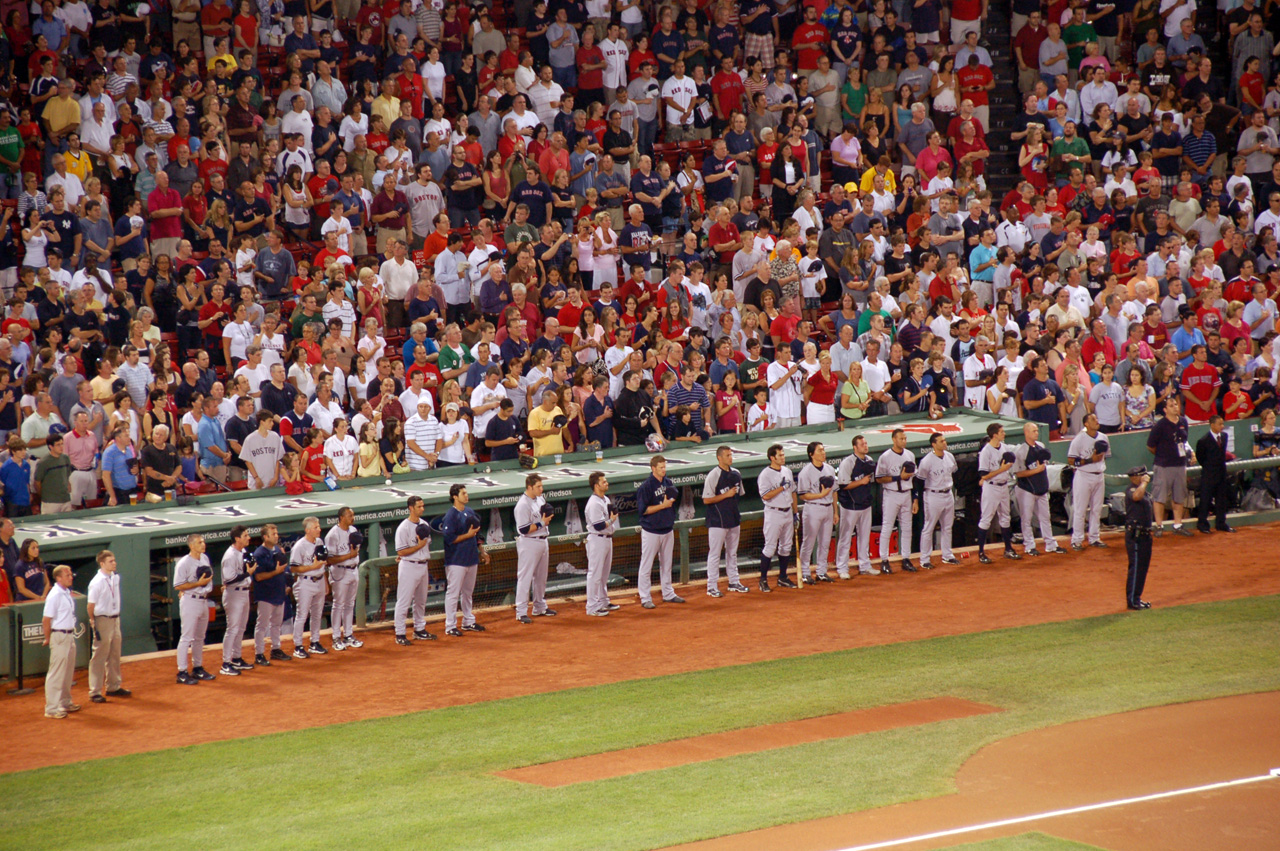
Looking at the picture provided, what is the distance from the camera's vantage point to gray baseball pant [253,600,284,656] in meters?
15.7

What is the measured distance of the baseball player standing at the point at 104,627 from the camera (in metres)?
14.3

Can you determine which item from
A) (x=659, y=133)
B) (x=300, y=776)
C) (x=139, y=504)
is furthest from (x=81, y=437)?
(x=659, y=133)

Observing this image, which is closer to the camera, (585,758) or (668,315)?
(585,758)

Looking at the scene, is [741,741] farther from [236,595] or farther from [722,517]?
[236,595]

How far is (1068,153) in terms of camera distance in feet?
83.3

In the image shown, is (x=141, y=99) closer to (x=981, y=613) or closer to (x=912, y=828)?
(x=981, y=613)

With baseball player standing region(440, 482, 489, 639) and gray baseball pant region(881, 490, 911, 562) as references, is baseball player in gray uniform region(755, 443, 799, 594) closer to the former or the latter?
gray baseball pant region(881, 490, 911, 562)

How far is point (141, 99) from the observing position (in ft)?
68.2

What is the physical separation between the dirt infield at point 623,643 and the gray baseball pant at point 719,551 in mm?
308

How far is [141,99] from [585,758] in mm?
12942

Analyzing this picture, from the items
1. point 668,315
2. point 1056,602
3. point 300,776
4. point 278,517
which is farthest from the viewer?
point 668,315

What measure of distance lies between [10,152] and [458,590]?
886cm

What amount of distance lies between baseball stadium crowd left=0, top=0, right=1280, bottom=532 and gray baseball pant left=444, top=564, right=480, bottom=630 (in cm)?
212

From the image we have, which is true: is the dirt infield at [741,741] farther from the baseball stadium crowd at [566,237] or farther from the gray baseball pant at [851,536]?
the baseball stadium crowd at [566,237]
